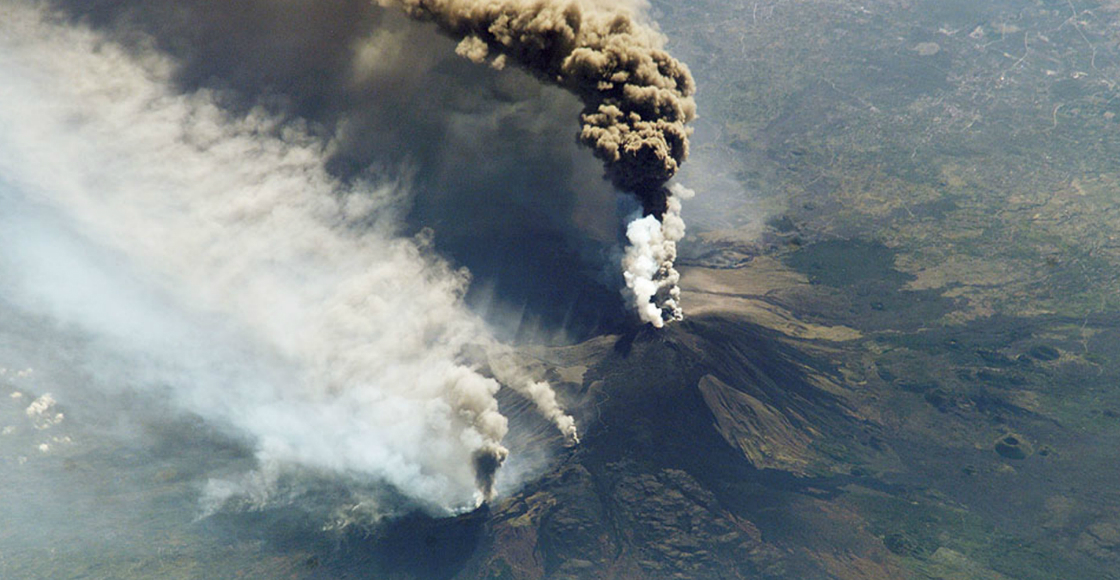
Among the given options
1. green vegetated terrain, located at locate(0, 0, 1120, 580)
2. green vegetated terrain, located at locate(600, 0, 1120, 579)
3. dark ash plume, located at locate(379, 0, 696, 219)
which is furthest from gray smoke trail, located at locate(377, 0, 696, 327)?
green vegetated terrain, located at locate(600, 0, 1120, 579)

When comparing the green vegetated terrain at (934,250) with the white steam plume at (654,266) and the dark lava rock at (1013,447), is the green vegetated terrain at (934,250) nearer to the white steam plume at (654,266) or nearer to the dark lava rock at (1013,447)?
the dark lava rock at (1013,447)

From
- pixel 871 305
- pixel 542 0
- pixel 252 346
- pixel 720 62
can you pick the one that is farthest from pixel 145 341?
pixel 720 62

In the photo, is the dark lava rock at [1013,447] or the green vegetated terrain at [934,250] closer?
the green vegetated terrain at [934,250]

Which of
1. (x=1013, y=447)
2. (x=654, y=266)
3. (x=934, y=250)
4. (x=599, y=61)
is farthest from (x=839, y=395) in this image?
(x=599, y=61)

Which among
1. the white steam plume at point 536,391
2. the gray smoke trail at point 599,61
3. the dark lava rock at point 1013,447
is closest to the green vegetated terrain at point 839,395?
the dark lava rock at point 1013,447

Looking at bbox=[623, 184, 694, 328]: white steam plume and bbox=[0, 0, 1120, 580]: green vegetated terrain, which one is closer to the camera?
bbox=[623, 184, 694, 328]: white steam plume

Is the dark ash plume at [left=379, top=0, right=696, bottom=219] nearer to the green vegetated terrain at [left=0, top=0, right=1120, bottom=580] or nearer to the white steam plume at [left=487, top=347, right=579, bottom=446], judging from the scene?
the white steam plume at [left=487, top=347, right=579, bottom=446]

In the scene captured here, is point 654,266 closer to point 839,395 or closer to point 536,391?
point 536,391
